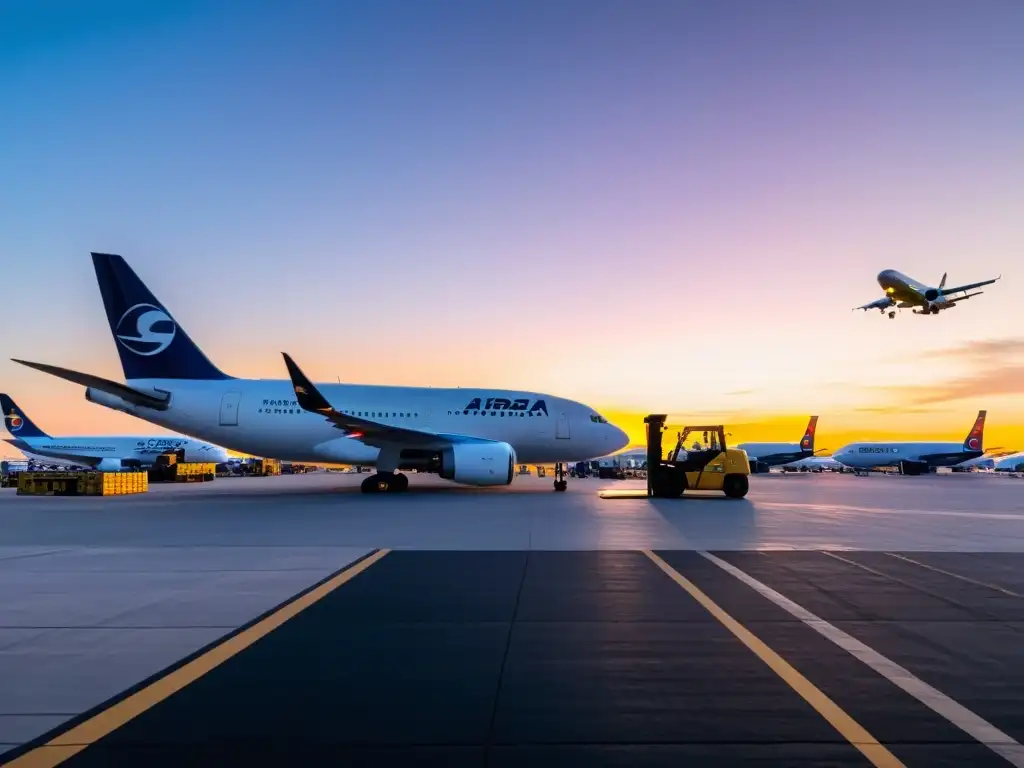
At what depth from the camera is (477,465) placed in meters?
26.2

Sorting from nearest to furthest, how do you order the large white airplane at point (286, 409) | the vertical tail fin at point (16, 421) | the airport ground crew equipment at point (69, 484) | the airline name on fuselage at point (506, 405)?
1. the large white airplane at point (286, 409)
2. the airline name on fuselage at point (506, 405)
3. the airport ground crew equipment at point (69, 484)
4. the vertical tail fin at point (16, 421)

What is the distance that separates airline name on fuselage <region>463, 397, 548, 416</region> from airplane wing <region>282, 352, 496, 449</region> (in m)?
2.20

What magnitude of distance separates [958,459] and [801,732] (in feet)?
292

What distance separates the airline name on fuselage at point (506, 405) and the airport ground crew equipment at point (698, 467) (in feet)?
16.4

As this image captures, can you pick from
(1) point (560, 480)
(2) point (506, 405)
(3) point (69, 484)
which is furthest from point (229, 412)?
(1) point (560, 480)

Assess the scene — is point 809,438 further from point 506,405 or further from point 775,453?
point 506,405

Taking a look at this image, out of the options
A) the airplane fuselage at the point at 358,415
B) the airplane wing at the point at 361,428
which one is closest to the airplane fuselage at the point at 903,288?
the airplane fuselage at the point at 358,415

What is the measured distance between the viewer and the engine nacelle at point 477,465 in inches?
1030

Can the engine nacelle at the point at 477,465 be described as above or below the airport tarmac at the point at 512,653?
above

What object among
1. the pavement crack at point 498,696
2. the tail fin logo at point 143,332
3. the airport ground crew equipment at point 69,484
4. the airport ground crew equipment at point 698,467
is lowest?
the pavement crack at point 498,696

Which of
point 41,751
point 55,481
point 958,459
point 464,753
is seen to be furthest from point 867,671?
point 958,459

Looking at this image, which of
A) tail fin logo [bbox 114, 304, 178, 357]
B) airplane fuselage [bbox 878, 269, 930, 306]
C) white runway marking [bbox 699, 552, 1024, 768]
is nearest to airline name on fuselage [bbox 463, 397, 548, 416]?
tail fin logo [bbox 114, 304, 178, 357]

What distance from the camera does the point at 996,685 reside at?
4879 millimetres

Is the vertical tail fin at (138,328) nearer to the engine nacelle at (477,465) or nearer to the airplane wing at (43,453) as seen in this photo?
the engine nacelle at (477,465)
